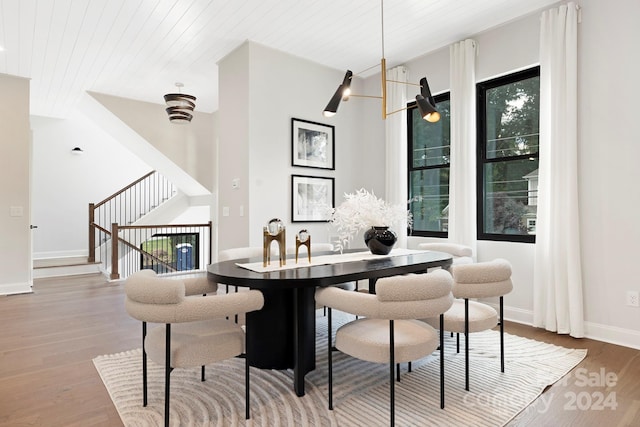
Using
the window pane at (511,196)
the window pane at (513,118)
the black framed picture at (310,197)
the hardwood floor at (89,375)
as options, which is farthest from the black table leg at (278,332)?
the window pane at (513,118)

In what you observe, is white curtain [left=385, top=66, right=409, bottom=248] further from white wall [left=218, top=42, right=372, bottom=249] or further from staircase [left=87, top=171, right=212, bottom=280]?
staircase [left=87, top=171, right=212, bottom=280]

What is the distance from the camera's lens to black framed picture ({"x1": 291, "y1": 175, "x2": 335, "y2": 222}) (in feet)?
14.7

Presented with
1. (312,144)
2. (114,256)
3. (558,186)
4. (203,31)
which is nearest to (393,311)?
(558,186)

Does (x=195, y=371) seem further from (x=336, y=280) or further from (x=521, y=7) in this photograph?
(x=521, y=7)

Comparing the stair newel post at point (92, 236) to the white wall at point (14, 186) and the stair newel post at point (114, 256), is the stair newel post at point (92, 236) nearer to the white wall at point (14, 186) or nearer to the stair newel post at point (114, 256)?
the stair newel post at point (114, 256)

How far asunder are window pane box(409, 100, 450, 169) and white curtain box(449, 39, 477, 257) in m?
0.31

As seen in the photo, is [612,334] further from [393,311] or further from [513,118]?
[393,311]

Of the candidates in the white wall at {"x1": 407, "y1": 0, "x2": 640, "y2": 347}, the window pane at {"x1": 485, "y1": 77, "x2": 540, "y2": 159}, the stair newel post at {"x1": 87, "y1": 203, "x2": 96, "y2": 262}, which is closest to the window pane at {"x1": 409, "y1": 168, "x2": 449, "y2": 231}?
the window pane at {"x1": 485, "y1": 77, "x2": 540, "y2": 159}

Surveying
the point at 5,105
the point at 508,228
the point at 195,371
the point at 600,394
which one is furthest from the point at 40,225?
the point at 600,394

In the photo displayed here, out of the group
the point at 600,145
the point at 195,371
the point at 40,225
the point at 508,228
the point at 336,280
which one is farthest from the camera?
the point at 40,225

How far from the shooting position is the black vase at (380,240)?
2916 mm

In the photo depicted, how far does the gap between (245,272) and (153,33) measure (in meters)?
3.03

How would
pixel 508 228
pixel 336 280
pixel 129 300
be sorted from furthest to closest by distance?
1. pixel 508 228
2. pixel 336 280
3. pixel 129 300

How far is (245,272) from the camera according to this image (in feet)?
7.11
